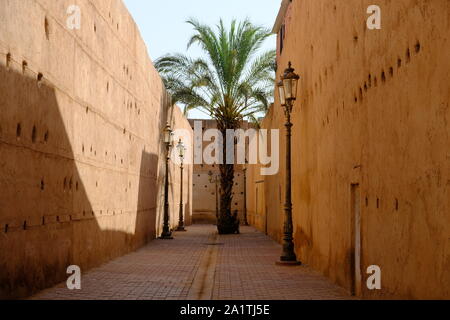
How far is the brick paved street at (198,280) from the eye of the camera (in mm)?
7941

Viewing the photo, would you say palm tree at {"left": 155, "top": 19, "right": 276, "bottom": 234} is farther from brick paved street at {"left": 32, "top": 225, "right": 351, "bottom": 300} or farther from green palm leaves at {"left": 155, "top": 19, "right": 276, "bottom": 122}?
brick paved street at {"left": 32, "top": 225, "right": 351, "bottom": 300}

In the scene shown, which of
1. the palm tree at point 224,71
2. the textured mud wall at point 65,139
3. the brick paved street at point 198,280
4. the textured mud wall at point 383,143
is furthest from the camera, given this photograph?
the palm tree at point 224,71

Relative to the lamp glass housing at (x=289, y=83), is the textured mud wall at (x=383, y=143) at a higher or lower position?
lower

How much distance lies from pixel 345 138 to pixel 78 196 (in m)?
4.18

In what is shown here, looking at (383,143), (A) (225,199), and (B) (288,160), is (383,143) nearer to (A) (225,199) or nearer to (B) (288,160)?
(B) (288,160)

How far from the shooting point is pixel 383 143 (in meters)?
6.55

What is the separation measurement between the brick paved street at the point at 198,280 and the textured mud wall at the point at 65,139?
49 centimetres

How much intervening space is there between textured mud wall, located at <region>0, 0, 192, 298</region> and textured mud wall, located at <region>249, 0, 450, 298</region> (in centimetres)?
385

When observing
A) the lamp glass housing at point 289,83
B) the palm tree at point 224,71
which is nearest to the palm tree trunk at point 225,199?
the palm tree at point 224,71

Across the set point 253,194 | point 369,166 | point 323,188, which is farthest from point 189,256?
point 253,194

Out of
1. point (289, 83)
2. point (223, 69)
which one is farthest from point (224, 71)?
point (289, 83)

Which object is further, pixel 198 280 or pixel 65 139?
pixel 198 280

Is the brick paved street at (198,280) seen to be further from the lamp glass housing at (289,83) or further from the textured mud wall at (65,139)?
the lamp glass housing at (289,83)

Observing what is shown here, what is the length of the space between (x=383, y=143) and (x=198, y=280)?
4.24 metres
